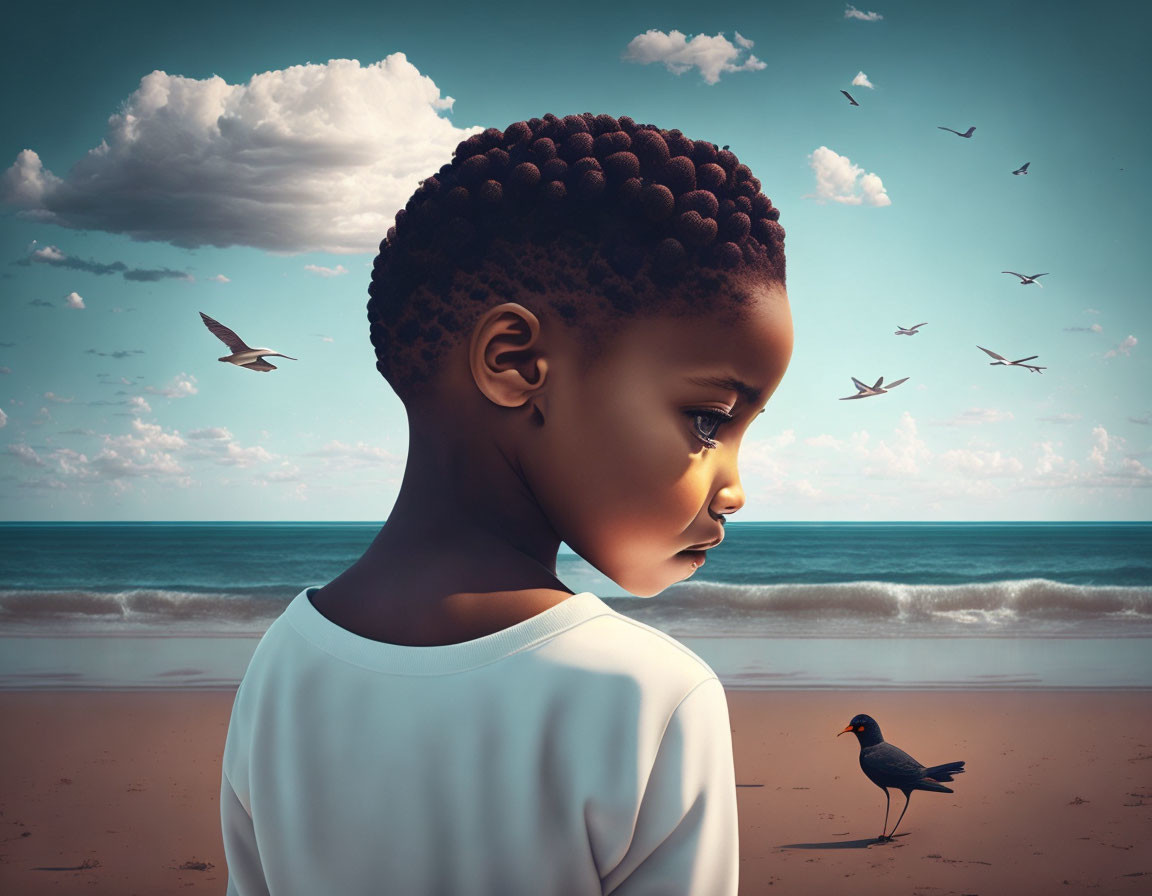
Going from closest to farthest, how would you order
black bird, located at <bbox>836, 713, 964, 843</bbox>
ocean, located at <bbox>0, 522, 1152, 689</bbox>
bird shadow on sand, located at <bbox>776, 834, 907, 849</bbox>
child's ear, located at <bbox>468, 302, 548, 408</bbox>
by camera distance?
child's ear, located at <bbox>468, 302, 548, 408</bbox>, black bird, located at <bbox>836, 713, 964, 843</bbox>, bird shadow on sand, located at <bbox>776, 834, 907, 849</bbox>, ocean, located at <bbox>0, 522, 1152, 689</bbox>

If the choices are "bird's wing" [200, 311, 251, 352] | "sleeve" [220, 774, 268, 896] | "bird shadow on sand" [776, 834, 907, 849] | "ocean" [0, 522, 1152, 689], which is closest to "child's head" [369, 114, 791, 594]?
"sleeve" [220, 774, 268, 896]

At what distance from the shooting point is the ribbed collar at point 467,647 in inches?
29.4

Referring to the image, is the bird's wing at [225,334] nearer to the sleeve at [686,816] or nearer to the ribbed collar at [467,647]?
the ribbed collar at [467,647]

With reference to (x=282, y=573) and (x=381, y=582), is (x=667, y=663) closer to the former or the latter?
(x=381, y=582)

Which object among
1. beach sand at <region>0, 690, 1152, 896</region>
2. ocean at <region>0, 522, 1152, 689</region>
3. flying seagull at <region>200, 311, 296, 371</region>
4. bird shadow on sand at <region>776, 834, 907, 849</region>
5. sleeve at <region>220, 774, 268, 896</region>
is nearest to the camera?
sleeve at <region>220, 774, 268, 896</region>

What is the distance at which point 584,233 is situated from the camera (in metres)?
0.86

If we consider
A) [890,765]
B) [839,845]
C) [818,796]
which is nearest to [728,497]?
[890,765]

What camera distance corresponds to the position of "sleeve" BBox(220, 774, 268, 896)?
3.07 feet

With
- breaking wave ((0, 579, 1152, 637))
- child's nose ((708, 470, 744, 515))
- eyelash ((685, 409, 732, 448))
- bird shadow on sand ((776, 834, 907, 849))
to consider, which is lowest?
breaking wave ((0, 579, 1152, 637))

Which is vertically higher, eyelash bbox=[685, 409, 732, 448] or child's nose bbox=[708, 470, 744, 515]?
eyelash bbox=[685, 409, 732, 448]

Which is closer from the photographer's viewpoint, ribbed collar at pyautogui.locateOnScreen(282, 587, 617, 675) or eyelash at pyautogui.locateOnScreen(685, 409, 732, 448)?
ribbed collar at pyautogui.locateOnScreen(282, 587, 617, 675)

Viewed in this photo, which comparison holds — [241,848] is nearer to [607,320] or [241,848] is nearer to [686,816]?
[686,816]

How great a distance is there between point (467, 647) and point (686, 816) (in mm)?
213

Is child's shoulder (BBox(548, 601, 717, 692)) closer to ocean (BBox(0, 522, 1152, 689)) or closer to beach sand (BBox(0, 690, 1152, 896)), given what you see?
beach sand (BBox(0, 690, 1152, 896))
